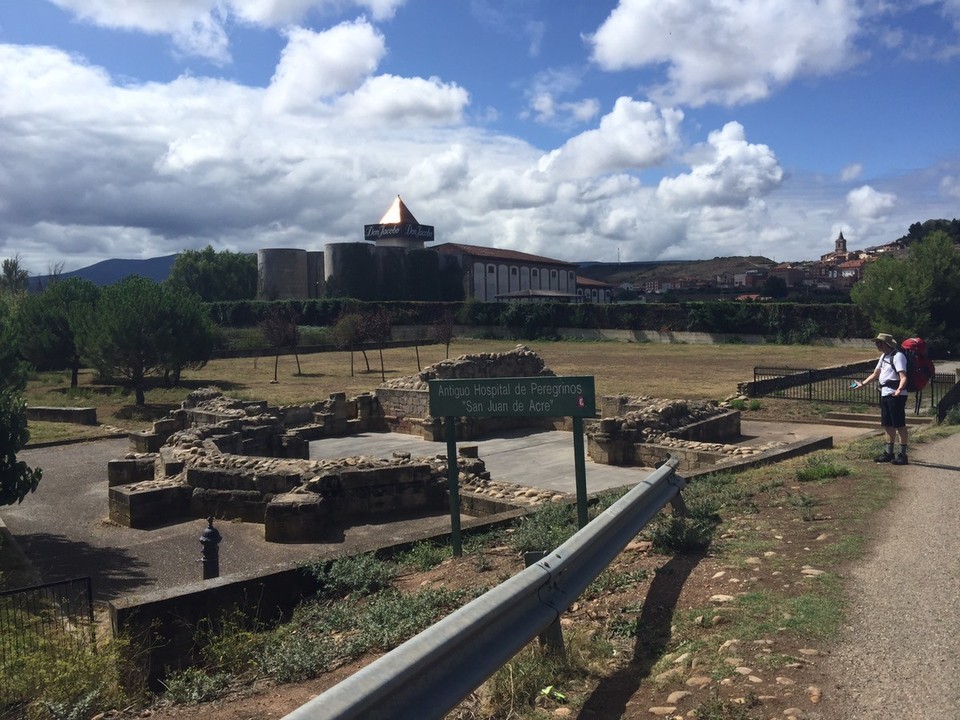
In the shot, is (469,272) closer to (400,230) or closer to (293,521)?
(400,230)

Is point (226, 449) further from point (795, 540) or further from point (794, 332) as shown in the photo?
point (794, 332)

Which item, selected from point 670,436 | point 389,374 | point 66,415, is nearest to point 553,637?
point 670,436

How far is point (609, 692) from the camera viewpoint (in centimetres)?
378

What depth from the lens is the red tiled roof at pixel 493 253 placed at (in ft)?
321

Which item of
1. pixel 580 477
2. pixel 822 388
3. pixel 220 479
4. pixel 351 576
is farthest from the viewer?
pixel 822 388

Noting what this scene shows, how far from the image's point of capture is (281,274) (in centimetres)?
9019

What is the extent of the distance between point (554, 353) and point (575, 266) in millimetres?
60030

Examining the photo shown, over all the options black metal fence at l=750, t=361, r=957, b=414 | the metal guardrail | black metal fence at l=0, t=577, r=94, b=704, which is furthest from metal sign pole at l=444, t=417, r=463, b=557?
black metal fence at l=750, t=361, r=957, b=414

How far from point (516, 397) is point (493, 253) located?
98.0 m

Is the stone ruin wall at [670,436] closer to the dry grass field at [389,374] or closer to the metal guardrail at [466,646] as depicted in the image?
the dry grass field at [389,374]

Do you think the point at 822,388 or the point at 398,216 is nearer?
the point at 822,388

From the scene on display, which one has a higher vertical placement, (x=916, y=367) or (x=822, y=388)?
(x=916, y=367)

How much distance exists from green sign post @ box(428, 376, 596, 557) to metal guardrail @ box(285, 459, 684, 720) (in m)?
1.90

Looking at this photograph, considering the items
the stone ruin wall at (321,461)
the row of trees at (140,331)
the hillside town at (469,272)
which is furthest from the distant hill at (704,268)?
the stone ruin wall at (321,461)
